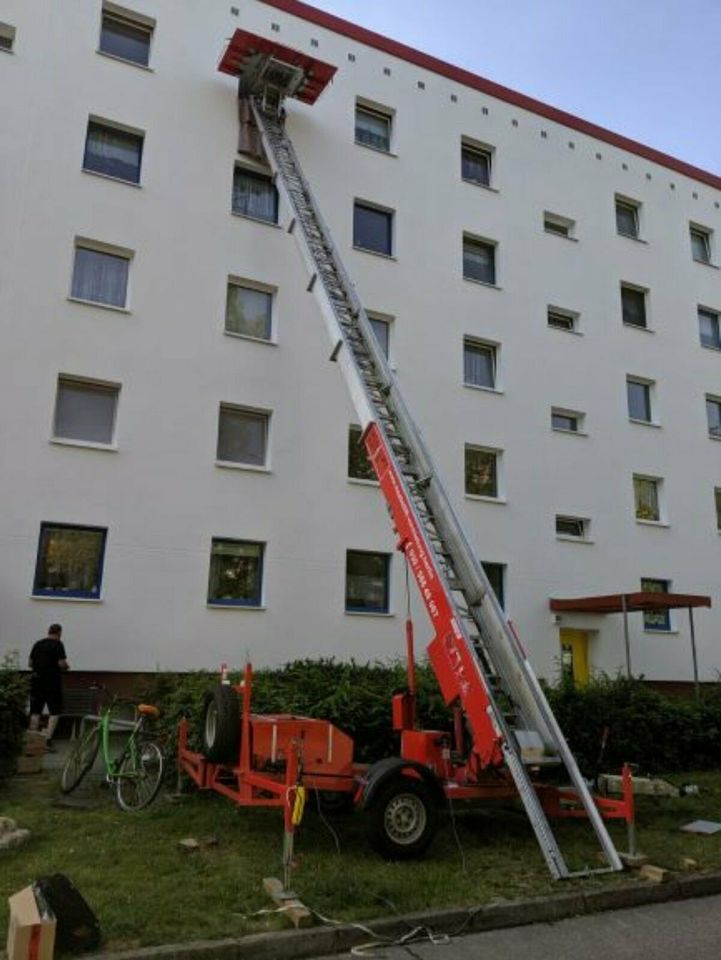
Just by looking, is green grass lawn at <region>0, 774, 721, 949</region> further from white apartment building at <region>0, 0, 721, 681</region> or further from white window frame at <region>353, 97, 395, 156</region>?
white window frame at <region>353, 97, 395, 156</region>

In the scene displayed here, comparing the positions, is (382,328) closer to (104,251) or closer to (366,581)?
(366,581)

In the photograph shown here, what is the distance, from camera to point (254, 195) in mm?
17922

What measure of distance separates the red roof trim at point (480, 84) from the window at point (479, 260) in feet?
Answer: 15.5

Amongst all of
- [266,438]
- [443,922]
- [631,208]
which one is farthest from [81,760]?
[631,208]

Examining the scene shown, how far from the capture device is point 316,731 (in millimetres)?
7164

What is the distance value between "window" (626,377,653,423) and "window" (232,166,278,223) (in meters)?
10.9

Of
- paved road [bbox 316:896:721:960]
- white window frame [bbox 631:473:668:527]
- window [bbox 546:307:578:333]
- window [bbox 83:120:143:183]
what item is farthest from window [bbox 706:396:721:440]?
paved road [bbox 316:896:721:960]

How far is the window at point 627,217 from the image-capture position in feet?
78.4

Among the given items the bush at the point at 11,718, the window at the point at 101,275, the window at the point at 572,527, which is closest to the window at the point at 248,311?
the window at the point at 101,275

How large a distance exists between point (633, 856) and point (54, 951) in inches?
184

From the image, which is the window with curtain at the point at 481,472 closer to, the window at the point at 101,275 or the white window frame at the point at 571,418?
the white window frame at the point at 571,418

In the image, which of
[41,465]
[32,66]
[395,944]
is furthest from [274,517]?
[395,944]

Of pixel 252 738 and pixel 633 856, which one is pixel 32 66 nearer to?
pixel 252 738

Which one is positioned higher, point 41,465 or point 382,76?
point 382,76
